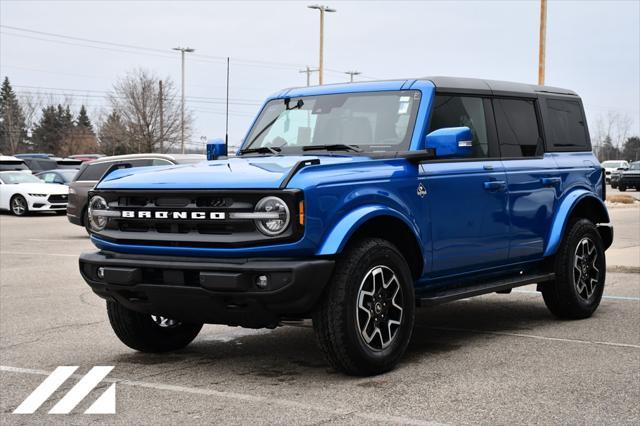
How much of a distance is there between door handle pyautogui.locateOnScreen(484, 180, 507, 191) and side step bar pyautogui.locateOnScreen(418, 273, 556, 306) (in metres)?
0.76

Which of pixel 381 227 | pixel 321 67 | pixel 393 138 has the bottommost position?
pixel 381 227

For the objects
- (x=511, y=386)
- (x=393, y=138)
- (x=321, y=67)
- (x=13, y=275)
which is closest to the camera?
(x=511, y=386)

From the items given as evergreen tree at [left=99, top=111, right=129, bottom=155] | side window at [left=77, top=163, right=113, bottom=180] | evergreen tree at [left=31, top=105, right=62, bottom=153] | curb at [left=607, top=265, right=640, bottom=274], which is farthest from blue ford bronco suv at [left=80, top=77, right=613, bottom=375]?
evergreen tree at [left=31, top=105, right=62, bottom=153]

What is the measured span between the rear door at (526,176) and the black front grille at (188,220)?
8.85ft

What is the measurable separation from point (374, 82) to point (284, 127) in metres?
0.82

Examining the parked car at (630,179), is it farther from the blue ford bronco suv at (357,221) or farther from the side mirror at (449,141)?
the side mirror at (449,141)

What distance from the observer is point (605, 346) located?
7211 mm

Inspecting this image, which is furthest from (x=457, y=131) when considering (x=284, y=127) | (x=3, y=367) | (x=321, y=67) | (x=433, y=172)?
(x=321, y=67)

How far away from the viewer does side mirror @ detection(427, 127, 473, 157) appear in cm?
663

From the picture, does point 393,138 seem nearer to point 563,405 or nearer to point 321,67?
point 563,405

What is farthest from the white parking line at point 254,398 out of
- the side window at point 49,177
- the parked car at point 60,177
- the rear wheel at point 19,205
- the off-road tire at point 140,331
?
the side window at point 49,177

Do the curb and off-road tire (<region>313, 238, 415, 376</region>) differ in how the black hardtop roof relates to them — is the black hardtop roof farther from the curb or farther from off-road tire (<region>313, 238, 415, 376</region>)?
the curb

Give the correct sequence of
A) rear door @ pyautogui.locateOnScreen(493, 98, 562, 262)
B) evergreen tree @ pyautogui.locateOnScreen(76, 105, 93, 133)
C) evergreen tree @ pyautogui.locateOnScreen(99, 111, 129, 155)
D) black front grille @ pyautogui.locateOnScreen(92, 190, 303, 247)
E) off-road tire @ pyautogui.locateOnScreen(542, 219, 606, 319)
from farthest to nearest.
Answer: evergreen tree @ pyautogui.locateOnScreen(76, 105, 93, 133) < evergreen tree @ pyautogui.locateOnScreen(99, 111, 129, 155) < off-road tire @ pyautogui.locateOnScreen(542, 219, 606, 319) < rear door @ pyautogui.locateOnScreen(493, 98, 562, 262) < black front grille @ pyautogui.locateOnScreen(92, 190, 303, 247)

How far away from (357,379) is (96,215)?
6.95 ft
